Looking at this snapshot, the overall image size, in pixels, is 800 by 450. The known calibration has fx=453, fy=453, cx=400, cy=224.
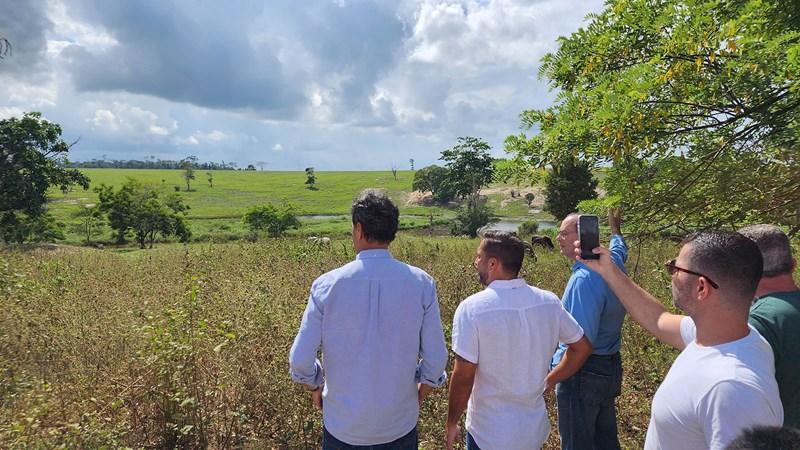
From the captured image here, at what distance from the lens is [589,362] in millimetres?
2963

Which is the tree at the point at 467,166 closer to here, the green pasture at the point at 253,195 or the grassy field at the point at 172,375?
the green pasture at the point at 253,195

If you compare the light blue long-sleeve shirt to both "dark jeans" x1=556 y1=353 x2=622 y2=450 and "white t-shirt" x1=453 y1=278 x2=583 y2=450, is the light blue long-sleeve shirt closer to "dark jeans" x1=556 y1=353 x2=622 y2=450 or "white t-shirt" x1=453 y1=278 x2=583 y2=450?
"white t-shirt" x1=453 y1=278 x2=583 y2=450

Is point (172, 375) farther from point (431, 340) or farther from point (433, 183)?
point (433, 183)

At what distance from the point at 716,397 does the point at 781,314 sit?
2.88ft

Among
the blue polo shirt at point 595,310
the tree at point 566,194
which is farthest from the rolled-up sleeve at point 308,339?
the tree at point 566,194

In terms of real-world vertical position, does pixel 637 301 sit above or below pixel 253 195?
above

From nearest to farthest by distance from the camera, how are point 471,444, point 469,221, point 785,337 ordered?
1. point 785,337
2. point 471,444
3. point 469,221

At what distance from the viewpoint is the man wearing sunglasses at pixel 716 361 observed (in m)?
1.34

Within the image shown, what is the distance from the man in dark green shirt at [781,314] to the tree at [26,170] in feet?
107

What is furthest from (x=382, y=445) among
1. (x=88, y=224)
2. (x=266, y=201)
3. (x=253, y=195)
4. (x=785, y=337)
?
(x=253, y=195)

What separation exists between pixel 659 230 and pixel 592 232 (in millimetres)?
1236

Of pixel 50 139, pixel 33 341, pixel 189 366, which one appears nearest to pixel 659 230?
pixel 189 366

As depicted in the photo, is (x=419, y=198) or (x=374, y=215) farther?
(x=419, y=198)

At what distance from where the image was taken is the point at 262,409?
3.68 metres
